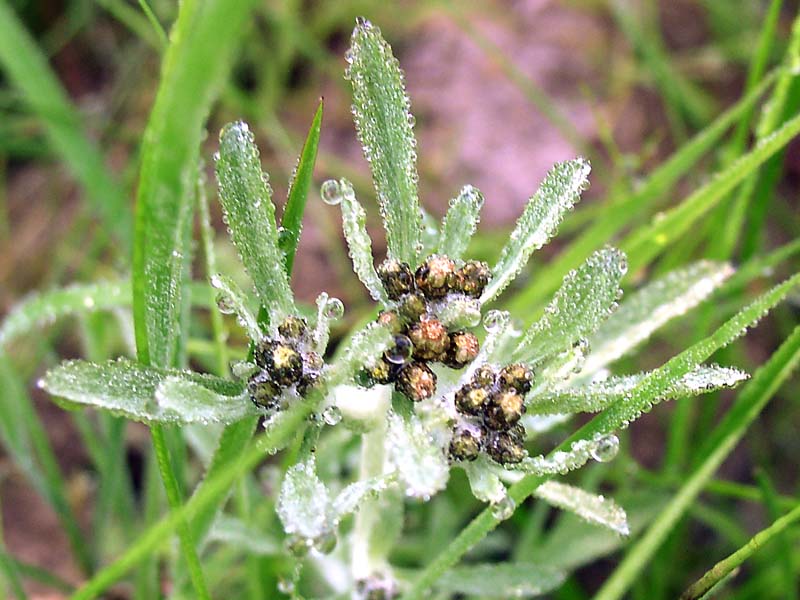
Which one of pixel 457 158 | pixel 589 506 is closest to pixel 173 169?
pixel 589 506

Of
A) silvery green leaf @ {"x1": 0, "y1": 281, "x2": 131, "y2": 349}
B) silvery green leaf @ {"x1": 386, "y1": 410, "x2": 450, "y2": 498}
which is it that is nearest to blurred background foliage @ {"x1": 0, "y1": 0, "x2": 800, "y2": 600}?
silvery green leaf @ {"x1": 0, "y1": 281, "x2": 131, "y2": 349}

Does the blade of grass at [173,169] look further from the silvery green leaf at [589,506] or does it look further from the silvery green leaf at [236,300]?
the silvery green leaf at [589,506]

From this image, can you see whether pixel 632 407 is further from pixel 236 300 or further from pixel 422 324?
pixel 236 300

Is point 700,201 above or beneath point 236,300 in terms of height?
above

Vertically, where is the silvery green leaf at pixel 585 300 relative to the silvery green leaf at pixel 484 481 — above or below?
above

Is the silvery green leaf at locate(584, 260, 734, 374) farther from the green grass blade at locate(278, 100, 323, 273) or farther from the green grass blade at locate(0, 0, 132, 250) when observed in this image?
the green grass blade at locate(0, 0, 132, 250)

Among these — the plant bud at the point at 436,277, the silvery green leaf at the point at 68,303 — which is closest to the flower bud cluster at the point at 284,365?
the plant bud at the point at 436,277

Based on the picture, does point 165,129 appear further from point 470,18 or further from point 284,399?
point 470,18
